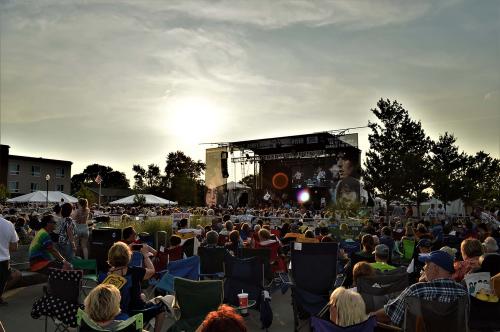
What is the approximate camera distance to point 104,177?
91000mm

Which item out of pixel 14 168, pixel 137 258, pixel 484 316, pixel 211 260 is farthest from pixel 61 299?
pixel 14 168

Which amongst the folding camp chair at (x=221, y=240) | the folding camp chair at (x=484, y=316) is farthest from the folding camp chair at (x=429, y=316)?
the folding camp chair at (x=221, y=240)

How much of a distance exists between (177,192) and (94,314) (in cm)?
5464

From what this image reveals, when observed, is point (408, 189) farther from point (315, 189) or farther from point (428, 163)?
point (315, 189)

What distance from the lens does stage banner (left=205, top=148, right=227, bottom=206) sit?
120ft

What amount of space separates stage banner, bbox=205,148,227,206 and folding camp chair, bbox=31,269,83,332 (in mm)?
31548

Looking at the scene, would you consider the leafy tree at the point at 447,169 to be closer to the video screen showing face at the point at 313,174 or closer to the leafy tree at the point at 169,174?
the video screen showing face at the point at 313,174

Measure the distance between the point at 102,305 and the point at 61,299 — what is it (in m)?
1.78

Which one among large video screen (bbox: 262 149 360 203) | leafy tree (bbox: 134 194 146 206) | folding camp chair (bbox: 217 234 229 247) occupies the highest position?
large video screen (bbox: 262 149 360 203)

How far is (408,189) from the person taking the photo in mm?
27328

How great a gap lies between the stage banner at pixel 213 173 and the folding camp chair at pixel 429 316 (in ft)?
107

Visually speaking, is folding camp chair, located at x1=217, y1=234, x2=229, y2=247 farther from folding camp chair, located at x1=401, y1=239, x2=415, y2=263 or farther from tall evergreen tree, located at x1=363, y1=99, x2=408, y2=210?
tall evergreen tree, located at x1=363, y1=99, x2=408, y2=210

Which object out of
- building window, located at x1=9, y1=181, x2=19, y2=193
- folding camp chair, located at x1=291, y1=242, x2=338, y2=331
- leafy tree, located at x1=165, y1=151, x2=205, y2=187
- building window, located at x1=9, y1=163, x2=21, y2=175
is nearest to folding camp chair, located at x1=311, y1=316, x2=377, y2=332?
folding camp chair, located at x1=291, y1=242, x2=338, y2=331

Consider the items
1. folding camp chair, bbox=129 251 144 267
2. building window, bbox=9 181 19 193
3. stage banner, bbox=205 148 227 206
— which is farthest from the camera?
building window, bbox=9 181 19 193
